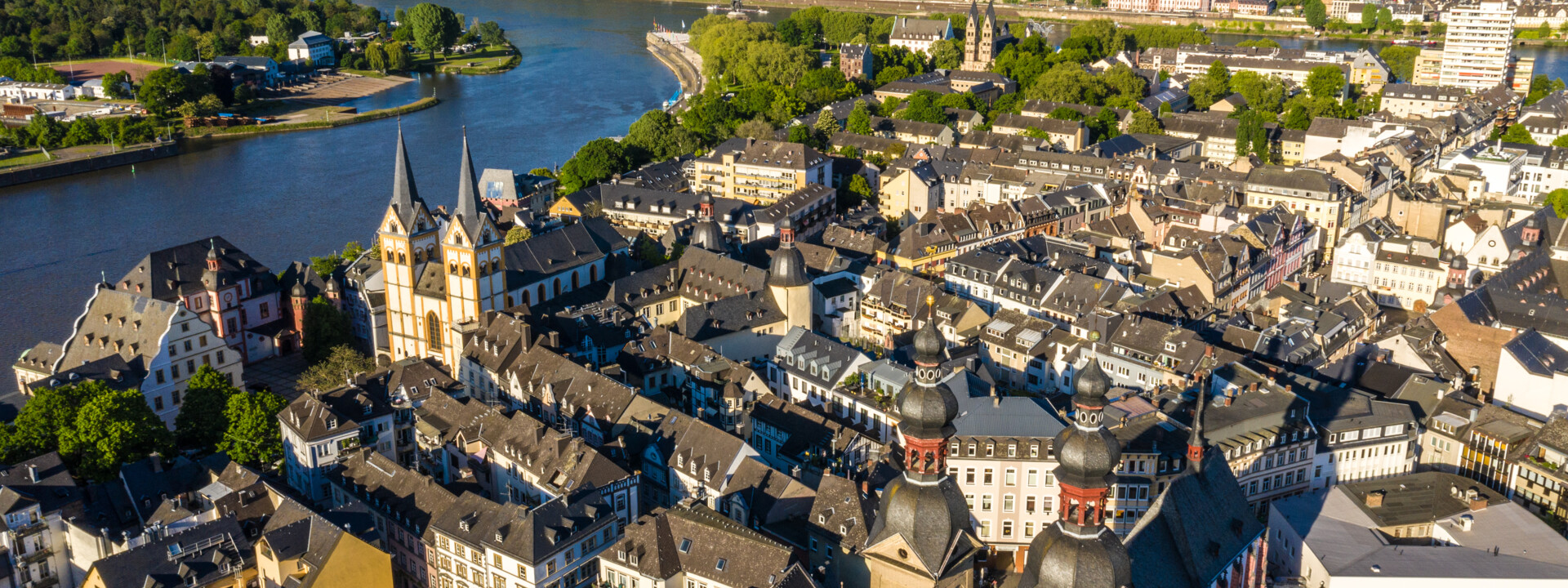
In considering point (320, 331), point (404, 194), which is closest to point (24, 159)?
point (320, 331)

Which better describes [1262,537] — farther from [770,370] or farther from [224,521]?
[224,521]

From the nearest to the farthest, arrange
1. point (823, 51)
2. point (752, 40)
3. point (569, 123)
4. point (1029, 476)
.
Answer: point (1029, 476) < point (569, 123) < point (752, 40) < point (823, 51)

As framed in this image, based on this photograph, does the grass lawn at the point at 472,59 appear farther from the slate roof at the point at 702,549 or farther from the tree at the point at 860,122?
the slate roof at the point at 702,549

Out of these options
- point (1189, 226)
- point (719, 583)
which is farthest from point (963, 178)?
point (719, 583)

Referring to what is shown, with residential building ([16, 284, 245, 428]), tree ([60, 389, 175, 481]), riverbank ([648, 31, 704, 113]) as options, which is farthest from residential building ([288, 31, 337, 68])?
tree ([60, 389, 175, 481])

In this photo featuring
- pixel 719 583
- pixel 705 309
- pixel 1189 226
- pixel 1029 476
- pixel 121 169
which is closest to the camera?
pixel 719 583

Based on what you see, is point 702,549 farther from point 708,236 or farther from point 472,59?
point 472,59
